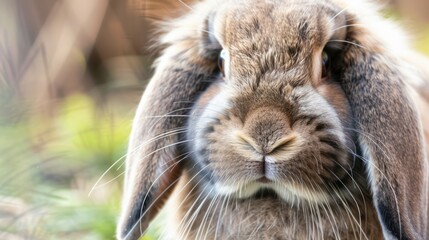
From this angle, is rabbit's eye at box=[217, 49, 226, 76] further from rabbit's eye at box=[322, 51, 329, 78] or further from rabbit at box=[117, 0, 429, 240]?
rabbit's eye at box=[322, 51, 329, 78]

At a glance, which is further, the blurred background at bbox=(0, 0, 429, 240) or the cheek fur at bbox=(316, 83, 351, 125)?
the blurred background at bbox=(0, 0, 429, 240)

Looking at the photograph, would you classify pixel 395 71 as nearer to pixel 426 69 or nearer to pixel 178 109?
pixel 426 69

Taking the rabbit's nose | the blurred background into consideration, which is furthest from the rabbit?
the blurred background

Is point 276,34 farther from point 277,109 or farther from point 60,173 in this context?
point 60,173

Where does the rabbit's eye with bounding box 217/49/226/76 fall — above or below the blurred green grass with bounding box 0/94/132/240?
above

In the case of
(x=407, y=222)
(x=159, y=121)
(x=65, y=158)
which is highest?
(x=159, y=121)

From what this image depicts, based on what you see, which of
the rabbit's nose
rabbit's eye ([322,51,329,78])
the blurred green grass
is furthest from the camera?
the blurred green grass

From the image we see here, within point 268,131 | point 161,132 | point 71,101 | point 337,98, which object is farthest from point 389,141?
point 71,101

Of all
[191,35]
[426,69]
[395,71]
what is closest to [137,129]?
[191,35]
